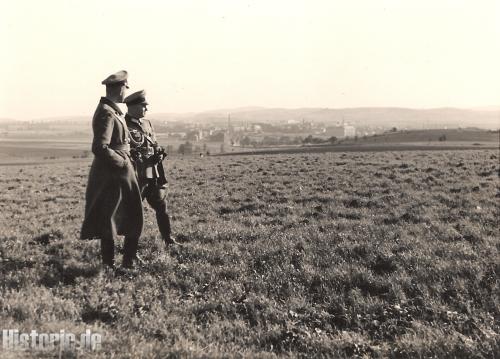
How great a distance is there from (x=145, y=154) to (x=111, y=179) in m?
1.28

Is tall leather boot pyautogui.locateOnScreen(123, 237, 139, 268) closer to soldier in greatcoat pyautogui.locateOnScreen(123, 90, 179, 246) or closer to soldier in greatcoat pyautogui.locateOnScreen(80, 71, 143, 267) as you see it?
soldier in greatcoat pyautogui.locateOnScreen(80, 71, 143, 267)

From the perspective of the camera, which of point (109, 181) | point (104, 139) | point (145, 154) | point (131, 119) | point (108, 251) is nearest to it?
point (104, 139)

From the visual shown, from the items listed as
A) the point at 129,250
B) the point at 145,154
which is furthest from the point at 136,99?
the point at 129,250

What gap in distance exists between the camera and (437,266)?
22.0 ft

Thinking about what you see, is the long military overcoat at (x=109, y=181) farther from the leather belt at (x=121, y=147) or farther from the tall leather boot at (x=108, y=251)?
the tall leather boot at (x=108, y=251)

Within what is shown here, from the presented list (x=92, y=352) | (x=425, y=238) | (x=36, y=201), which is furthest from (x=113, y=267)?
(x=36, y=201)

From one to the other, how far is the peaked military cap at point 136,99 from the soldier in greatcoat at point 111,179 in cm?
99

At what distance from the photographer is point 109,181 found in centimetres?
659

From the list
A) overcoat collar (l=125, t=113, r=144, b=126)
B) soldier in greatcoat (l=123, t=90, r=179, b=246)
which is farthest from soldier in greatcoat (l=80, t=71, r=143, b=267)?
overcoat collar (l=125, t=113, r=144, b=126)

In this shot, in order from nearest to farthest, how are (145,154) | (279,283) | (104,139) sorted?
(104,139) < (279,283) < (145,154)

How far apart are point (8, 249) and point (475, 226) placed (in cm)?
951

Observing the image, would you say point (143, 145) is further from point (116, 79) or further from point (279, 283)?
point (279, 283)

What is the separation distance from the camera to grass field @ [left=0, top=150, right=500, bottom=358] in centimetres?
464

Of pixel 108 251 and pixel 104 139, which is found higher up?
pixel 104 139
